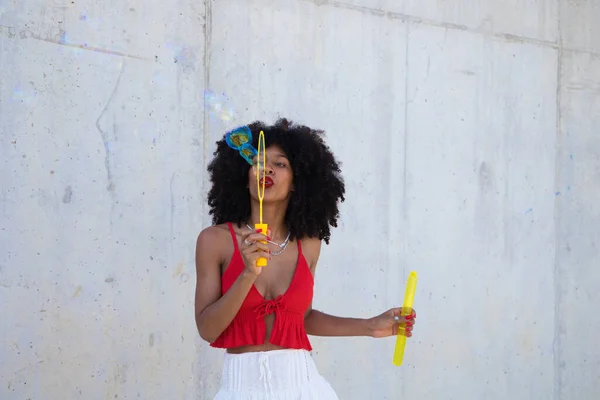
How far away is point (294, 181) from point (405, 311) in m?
0.70

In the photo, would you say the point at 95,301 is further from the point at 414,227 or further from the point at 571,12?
the point at 571,12

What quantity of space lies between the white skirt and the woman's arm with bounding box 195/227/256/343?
15 centimetres

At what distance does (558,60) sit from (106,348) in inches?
144

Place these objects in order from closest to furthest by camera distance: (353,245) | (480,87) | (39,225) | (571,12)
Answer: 1. (39,225)
2. (353,245)
3. (480,87)
4. (571,12)

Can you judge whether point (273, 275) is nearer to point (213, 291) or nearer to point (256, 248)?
point (213, 291)

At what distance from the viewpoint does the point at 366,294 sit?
19.6 feet

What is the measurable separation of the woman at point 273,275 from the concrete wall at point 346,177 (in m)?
1.26

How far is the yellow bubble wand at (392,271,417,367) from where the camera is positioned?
3.70 meters

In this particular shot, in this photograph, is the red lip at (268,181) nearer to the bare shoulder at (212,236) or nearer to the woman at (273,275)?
the woman at (273,275)

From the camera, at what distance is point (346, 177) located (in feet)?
19.5

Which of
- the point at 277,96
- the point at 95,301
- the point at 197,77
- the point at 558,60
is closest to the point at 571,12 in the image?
the point at 558,60

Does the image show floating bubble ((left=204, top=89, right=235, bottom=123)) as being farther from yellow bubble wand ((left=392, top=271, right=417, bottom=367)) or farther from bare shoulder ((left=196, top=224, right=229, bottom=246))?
yellow bubble wand ((left=392, top=271, right=417, bottom=367))

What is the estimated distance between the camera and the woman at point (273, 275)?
145 inches

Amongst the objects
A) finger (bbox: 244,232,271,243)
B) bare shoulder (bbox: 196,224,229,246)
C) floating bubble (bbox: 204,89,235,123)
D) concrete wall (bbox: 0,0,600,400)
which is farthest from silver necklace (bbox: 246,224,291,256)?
floating bubble (bbox: 204,89,235,123)
